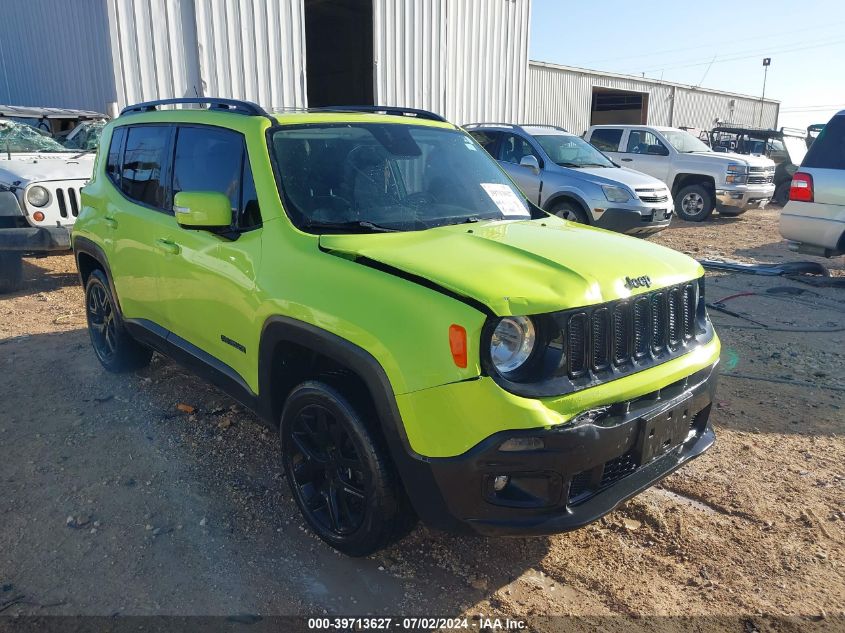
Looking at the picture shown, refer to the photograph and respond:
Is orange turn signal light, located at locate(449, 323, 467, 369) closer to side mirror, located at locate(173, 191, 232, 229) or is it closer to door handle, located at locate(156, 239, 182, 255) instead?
side mirror, located at locate(173, 191, 232, 229)

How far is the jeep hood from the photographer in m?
2.32

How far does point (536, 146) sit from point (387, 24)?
20.1ft

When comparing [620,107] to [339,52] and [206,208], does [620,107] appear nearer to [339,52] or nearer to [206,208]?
[339,52]

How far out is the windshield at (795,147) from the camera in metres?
16.8

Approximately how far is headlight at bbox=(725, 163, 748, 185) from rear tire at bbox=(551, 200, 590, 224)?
17.5 ft

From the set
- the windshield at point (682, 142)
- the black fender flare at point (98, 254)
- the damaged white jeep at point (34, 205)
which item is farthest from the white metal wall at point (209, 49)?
the windshield at point (682, 142)

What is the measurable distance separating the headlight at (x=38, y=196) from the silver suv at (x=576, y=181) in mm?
5884

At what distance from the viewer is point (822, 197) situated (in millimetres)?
7426

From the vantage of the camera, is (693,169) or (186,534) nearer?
(186,534)

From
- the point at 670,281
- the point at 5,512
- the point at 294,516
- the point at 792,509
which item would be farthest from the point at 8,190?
the point at 792,509

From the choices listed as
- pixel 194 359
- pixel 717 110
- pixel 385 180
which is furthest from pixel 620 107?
pixel 194 359

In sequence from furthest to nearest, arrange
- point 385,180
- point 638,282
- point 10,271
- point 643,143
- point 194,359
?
point 643,143 < point 10,271 < point 194,359 < point 385,180 < point 638,282

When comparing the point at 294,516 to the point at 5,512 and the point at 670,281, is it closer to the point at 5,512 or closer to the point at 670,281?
the point at 5,512

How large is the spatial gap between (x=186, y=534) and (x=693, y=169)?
13.4 m
